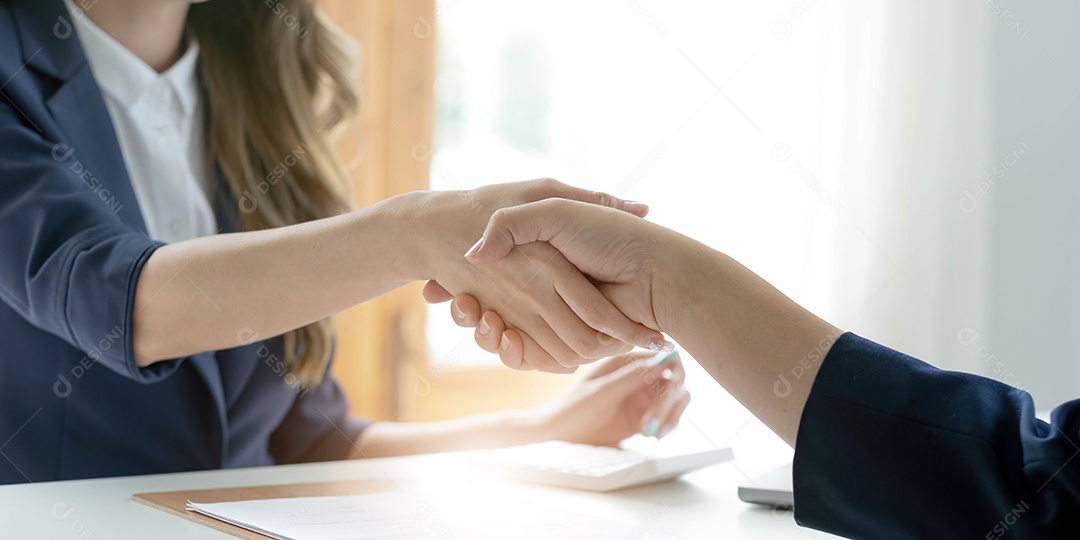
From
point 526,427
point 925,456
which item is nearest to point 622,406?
point 526,427

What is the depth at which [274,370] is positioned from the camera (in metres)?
1.37

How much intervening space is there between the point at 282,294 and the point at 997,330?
206cm

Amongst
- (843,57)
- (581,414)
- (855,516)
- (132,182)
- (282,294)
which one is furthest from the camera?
(843,57)

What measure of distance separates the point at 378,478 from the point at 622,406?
35 cm

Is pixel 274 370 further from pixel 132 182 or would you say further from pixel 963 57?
pixel 963 57

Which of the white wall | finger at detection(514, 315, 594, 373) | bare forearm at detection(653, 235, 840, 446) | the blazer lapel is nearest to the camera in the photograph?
bare forearm at detection(653, 235, 840, 446)

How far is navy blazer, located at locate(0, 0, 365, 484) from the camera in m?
1.03

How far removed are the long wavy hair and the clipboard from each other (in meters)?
0.49

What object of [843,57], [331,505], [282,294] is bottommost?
[331,505]

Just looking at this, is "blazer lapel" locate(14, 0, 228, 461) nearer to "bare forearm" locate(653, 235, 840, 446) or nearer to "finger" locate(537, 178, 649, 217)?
"finger" locate(537, 178, 649, 217)

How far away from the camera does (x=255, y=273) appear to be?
0.98 metres

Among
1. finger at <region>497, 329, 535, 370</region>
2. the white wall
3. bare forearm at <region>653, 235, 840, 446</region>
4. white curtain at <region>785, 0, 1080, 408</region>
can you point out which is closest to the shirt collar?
finger at <region>497, 329, 535, 370</region>

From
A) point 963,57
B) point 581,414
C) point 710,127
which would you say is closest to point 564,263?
point 581,414

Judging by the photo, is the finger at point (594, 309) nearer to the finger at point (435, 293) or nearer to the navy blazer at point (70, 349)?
the finger at point (435, 293)
